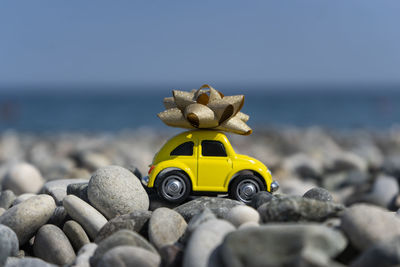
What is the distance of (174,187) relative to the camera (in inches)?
207

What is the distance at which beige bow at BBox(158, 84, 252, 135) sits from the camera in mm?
5246

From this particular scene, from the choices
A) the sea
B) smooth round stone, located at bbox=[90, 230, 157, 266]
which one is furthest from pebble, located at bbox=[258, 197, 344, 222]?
the sea

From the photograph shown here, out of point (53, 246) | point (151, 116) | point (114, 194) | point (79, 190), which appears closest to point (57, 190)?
point (79, 190)

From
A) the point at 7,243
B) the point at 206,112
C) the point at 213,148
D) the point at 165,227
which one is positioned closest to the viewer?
the point at 7,243

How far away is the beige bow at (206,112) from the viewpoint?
17.2ft

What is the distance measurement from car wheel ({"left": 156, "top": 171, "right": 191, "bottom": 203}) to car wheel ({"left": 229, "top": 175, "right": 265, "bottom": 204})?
520mm

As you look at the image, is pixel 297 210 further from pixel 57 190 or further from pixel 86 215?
pixel 57 190

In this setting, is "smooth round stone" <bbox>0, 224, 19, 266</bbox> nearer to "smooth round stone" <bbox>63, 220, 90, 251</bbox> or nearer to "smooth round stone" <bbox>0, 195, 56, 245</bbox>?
"smooth round stone" <bbox>0, 195, 56, 245</bbox>

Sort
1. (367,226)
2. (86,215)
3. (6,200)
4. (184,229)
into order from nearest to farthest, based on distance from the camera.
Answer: (367,226) → (184,229) → (86,215) → (6,200)

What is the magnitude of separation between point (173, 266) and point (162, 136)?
21.4m

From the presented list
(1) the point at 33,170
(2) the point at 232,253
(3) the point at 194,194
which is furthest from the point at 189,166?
(1) the point at 33,170

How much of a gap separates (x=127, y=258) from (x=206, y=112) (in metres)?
2.06

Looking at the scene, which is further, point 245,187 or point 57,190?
point 57,190

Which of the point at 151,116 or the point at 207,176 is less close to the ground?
the point at 207,176
